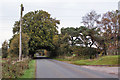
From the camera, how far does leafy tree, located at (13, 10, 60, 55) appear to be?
37969mm

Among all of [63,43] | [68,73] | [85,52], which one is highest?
[63,43]

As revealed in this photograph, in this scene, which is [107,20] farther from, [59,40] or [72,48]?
[59,40]

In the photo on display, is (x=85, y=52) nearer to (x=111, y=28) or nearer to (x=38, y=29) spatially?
(x=111, y=28)

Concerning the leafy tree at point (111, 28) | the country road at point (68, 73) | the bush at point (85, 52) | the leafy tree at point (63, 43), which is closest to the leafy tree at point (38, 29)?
the leafy tree at point (63, 43)

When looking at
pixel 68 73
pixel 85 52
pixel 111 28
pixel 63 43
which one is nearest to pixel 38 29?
pixel 63 43

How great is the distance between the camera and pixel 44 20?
1603 inches

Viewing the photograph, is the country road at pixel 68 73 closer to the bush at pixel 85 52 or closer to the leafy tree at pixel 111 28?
the leafy tree at pixel 111 28

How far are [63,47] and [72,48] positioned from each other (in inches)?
98.2

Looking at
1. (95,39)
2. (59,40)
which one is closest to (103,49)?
(95,39)

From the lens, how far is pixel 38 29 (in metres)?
38.7

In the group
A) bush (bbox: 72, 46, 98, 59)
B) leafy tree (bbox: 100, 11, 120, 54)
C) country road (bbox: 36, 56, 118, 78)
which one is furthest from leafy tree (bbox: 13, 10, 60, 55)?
country road (bbox: 36, 56, 118, 78)

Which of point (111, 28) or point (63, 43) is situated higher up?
point (111, 28)

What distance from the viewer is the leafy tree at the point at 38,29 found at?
38.0m

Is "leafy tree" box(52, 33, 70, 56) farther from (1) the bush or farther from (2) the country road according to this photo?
(2) the country road
